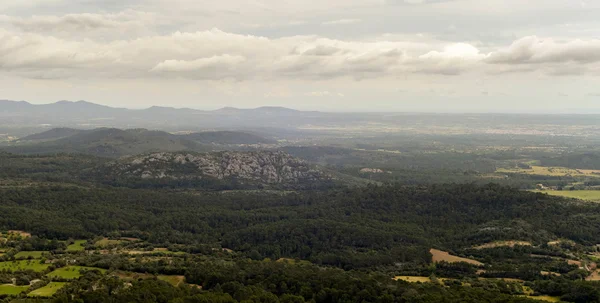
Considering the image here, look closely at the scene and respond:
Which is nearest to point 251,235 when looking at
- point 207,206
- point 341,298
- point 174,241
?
point 174,241

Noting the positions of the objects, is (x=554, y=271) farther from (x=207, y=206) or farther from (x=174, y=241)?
(x=207, y=206)

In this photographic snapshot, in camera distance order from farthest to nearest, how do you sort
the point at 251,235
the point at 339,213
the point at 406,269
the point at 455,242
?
the point at 339,213
the point at 251,235
the point at 455,242
the point at 406,269

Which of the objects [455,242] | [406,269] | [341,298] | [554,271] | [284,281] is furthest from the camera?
[455,242]

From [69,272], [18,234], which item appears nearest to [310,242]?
[69,272]

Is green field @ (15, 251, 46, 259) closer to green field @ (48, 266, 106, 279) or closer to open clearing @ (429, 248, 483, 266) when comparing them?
green field @ (48, 266, 106, 279)

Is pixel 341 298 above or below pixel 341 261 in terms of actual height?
above
